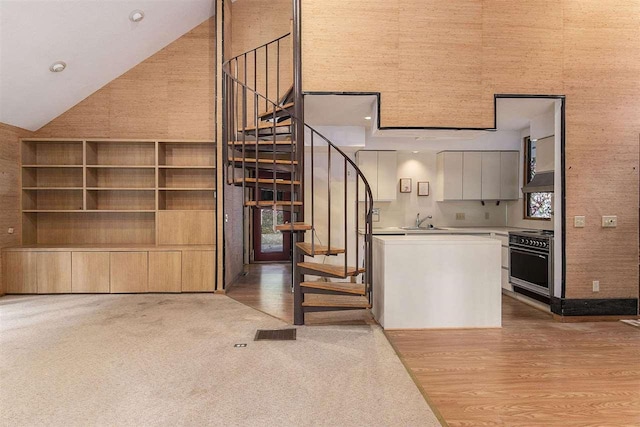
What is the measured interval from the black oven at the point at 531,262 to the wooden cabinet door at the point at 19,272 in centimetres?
663

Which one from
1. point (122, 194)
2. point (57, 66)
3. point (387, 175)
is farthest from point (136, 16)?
point (387, 175)

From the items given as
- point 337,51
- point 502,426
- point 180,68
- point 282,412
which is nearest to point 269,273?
point 180,68

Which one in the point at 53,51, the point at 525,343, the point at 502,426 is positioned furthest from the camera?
the point at 53,51

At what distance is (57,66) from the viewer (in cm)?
445

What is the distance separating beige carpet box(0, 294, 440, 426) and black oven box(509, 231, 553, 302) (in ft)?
7.71

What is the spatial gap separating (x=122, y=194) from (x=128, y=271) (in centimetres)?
131

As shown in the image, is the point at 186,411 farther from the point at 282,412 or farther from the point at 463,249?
the point at 463,249

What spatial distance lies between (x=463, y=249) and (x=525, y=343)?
1.02 m

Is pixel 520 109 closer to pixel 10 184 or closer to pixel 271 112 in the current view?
pixel 271 112

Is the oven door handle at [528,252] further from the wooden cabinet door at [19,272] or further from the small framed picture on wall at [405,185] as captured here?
the wooden cabinet door at [19,272]

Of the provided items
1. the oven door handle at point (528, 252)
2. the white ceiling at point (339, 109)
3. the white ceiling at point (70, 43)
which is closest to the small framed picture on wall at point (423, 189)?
the white ceiling at point (339, 109)

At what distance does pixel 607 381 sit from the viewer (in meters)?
2.64

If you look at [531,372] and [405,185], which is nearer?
[531,372]

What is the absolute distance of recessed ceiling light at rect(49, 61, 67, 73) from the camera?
4.42m
